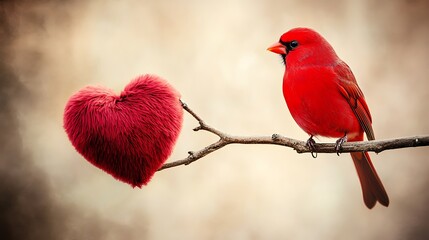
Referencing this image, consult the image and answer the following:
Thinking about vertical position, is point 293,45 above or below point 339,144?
above

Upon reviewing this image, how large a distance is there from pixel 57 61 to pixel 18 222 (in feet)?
1.31

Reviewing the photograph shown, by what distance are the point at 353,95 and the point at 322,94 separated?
0.28ft

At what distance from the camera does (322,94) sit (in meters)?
0.77

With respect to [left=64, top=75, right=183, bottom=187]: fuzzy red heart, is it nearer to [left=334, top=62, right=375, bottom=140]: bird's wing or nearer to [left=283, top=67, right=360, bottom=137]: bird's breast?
[left=283, top=67, right=360, bottom=137]: bird's breast

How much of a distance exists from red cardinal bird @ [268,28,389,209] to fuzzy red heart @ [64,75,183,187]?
22 centimetres

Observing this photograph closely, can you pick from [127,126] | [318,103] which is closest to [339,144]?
[318,103]

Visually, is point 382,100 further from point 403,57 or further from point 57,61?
point 57,61

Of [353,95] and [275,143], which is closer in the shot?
[275,143]

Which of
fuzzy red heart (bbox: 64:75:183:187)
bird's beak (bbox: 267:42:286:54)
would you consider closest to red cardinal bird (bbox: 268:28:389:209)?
bird's beak (bbox: 267:42:286:54)

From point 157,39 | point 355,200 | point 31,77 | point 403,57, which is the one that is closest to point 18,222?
point 31,77

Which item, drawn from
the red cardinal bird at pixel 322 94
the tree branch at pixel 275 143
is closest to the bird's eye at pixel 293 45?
the red cardinal bird at pixel 322 94

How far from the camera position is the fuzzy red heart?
1.94 ft

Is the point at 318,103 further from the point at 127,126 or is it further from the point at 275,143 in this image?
the point at 127,126

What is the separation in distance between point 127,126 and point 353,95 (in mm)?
434
